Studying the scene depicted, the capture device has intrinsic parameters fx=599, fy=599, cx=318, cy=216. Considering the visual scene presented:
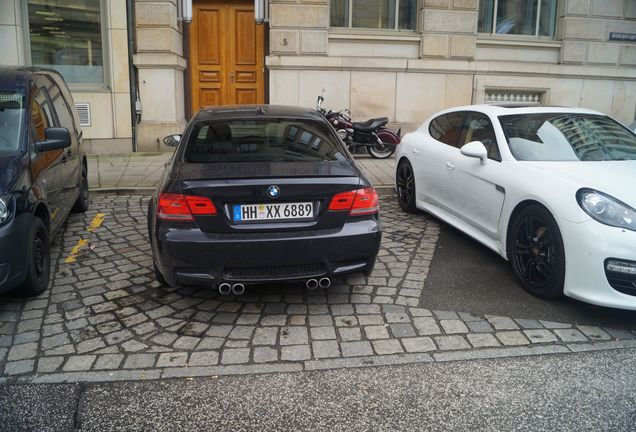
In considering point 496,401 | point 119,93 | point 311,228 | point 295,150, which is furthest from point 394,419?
point 119,93

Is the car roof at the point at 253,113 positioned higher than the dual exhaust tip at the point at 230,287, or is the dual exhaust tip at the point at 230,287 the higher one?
the car roof at the point at 253,113

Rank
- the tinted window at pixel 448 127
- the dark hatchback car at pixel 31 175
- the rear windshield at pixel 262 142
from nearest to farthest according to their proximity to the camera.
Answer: the dark hatchback car at pixel 31 175, the rear windshield at pixel 262 142, the tinted window at pixel 448 127

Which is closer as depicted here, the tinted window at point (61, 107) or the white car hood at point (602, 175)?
the white car hood at point (602, 175)

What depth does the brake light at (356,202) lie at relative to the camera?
4.14 m

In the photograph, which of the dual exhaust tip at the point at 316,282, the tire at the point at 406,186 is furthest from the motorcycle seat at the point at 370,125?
the dual exhaust tip at the point at 316,282

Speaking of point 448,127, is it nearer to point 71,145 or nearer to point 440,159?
point 440,159

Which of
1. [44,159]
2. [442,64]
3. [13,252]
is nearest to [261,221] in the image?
[13,252]

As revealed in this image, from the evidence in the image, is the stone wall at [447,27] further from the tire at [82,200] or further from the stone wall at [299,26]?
the tire at [82,200]

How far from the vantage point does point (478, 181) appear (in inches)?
217

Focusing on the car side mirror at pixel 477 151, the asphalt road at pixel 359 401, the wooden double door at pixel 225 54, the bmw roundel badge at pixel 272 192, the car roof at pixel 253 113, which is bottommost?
the asphalt road at pixel 359 401

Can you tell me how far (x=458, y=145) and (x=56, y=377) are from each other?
4.40 meters

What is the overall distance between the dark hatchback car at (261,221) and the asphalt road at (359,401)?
83 centimetres

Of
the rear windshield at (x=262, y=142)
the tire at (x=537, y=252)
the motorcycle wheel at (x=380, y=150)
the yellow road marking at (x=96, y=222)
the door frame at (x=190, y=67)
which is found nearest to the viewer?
the tire at (x=537, y=252)

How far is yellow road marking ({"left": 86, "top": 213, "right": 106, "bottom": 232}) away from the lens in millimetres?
6697
